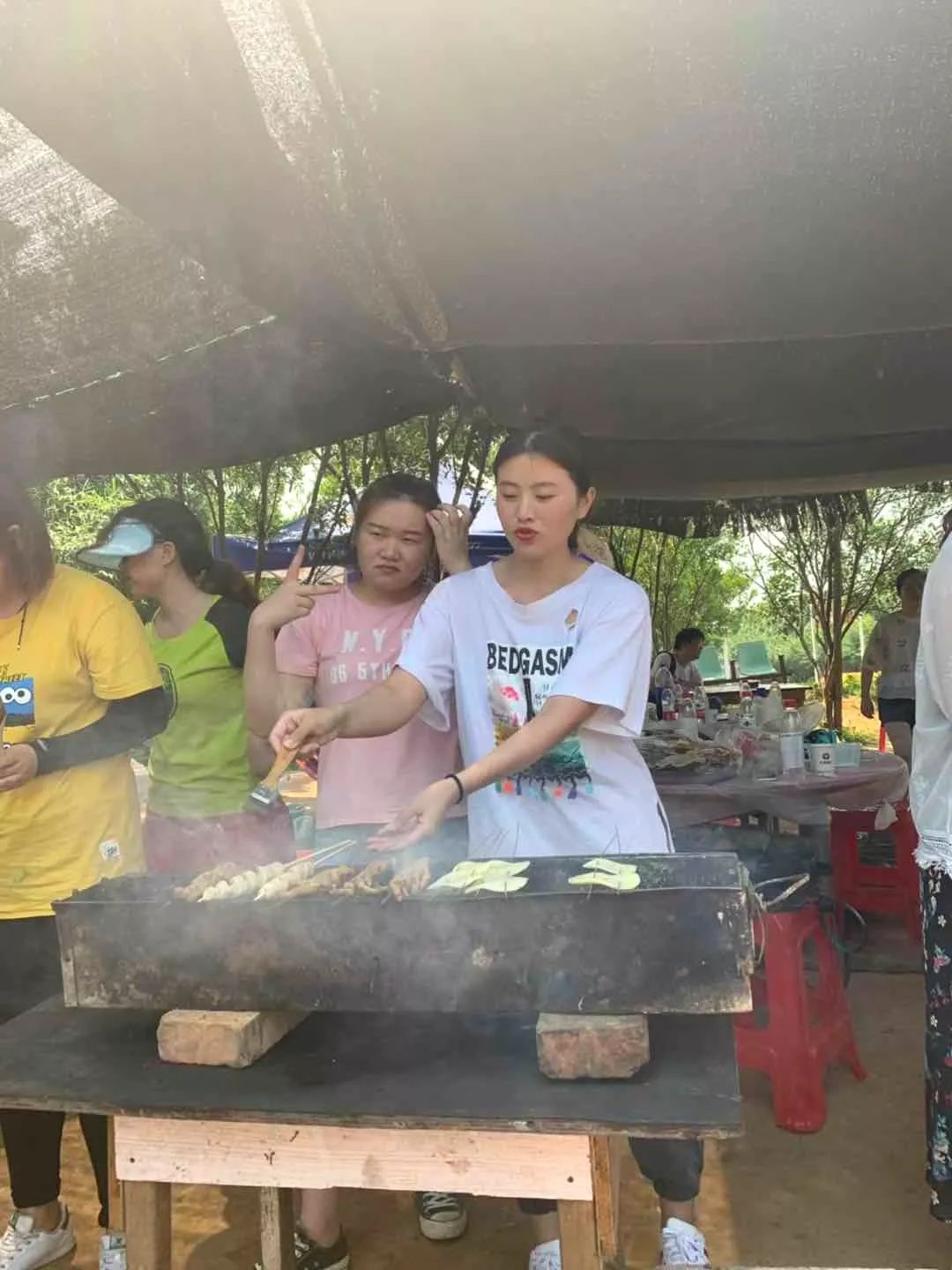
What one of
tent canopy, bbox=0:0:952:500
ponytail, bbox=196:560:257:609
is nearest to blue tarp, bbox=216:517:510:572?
tent canopy, bbox=0:0:952:500

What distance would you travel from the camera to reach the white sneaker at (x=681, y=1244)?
7.31 ft

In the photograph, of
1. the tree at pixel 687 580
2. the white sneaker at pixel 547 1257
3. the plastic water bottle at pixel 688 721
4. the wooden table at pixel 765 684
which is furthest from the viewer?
the tree at pixel 687 580

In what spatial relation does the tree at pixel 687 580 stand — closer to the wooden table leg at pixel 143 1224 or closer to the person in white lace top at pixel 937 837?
the person in white lace top at pixel 937 837

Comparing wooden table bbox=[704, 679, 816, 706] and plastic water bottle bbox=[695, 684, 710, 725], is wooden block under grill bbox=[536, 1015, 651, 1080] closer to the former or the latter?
plastic water bottle bbox=[695, 684, 710, 725]

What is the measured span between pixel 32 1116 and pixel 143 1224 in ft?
3.08

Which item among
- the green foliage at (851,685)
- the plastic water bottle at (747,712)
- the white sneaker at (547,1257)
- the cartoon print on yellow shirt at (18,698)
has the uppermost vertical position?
the cartoon print on yellow shirt at (18,698)

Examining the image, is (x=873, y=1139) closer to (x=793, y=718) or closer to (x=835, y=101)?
(x=793, y=718)

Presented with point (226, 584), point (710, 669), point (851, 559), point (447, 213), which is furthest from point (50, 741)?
point (710, 669)

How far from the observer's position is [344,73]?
215 centimetres

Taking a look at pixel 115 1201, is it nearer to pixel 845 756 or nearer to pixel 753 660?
pixel 845 756

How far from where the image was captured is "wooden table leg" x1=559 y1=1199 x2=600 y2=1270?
174cm

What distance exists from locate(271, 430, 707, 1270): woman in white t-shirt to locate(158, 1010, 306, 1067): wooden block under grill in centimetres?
49

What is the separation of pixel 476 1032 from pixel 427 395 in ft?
9.01

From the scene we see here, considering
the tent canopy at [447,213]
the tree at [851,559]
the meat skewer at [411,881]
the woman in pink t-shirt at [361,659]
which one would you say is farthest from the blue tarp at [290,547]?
the tree at [851,559]
